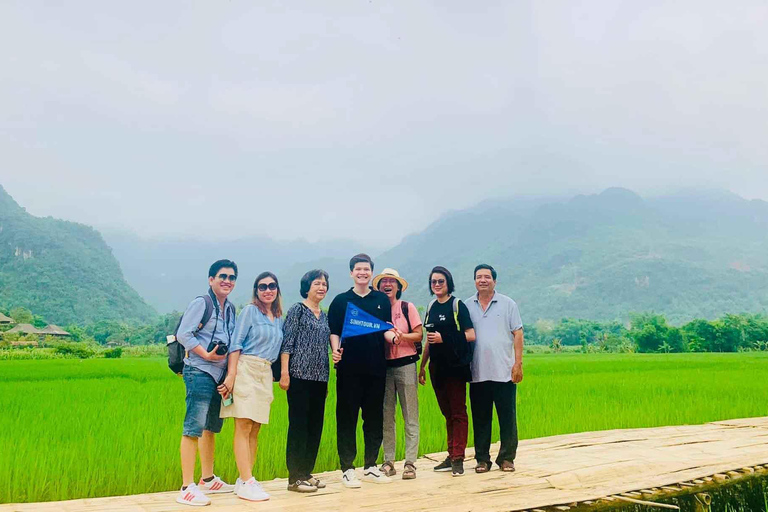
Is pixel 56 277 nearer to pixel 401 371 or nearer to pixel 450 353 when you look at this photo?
pixel 401 371

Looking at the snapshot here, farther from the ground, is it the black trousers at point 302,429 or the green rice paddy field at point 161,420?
the black trousers at point 302,429

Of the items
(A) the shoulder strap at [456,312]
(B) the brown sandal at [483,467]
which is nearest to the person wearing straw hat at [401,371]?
(A) the shoulder strap at [456,312]

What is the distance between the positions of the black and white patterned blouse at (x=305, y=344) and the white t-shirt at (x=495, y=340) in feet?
4.42

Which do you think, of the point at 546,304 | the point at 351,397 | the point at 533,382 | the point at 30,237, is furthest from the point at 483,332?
the point at 546,304

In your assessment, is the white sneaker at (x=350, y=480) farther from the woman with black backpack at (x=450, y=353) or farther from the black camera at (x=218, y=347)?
the black camera at (x=218, y=347)

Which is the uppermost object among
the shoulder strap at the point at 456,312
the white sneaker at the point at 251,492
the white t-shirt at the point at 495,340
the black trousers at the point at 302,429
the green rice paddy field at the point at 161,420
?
the shoulder strap at the point at 456,312

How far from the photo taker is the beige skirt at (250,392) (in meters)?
4.00

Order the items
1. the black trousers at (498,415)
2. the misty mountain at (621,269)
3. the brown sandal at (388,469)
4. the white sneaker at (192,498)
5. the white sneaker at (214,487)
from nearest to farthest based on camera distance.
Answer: the white sneaker at (192,498) → the white sneaker at (214,487) → the brown sandal at (388,469) → the black trousers at (498,415) → the misty mountain at (621,269)

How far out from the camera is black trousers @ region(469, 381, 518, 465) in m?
4.92

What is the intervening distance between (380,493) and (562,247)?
16265 cm

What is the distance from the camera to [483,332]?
5.00 m

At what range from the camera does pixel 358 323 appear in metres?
4.47

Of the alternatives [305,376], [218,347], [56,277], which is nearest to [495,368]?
[305,376]

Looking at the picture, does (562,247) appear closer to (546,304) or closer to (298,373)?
(546,304)
